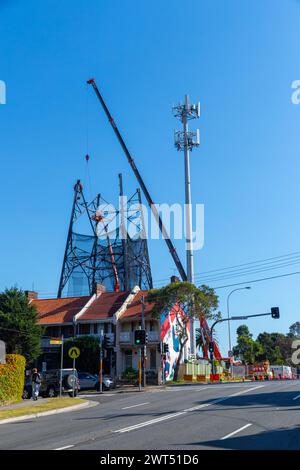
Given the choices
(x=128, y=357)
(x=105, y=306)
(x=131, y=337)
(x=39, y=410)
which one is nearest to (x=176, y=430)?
(x=39, y=410)

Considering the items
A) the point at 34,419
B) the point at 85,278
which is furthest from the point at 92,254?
the point at 34,419

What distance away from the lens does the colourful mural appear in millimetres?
48219

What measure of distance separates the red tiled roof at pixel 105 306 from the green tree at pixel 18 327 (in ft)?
22.6

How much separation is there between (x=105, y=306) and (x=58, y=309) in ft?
19.4

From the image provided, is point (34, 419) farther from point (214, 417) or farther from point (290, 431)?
point (290, 431)

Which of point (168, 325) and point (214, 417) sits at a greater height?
point (168, 325)

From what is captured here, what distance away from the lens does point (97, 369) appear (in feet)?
158

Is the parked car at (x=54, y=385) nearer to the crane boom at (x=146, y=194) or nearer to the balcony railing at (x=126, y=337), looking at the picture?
the balcony railing at (x=126, y=337)

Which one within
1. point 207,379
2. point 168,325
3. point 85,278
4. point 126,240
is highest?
point 126,240

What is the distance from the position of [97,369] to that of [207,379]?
1012 centimetres

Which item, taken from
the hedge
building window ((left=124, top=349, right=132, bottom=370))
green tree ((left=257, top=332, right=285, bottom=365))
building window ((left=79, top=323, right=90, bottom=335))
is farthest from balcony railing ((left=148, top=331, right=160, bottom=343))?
green tree ((left=257, top=332, right=285, bottom=365))

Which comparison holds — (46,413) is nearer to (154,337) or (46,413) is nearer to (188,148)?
(154,337)

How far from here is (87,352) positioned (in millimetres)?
47688
